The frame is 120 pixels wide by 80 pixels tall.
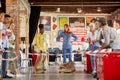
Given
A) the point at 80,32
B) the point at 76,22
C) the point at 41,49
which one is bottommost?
the point at 41,49

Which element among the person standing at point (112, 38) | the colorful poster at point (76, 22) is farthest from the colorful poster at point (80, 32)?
the person standing at point (112, 38)

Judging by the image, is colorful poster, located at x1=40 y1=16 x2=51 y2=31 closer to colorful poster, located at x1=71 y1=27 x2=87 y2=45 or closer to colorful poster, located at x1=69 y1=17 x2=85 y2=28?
colorful poster, located at x1=69 y1=17 x2=85 y2=28

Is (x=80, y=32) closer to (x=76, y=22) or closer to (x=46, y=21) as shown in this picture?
(x=76, y=22)

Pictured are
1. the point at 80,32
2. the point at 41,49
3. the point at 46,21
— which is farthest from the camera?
the point at 80,32

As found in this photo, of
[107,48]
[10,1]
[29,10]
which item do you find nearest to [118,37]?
[107,48]

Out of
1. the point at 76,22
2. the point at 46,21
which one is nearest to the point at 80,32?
the point at 76,22

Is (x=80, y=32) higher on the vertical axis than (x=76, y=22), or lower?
lower

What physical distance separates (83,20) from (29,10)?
6381 mm

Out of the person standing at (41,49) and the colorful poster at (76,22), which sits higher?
the colorful poster at (76,22)

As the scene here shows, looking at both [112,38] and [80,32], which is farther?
[80,32]

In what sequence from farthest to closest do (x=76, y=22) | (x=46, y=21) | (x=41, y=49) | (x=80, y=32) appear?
(x=80, y=32), (x=76, y=22), (x=46, y=21), (x=41, y=49)

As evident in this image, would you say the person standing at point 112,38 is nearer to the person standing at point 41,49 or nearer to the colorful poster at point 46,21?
the person standing at point 41,49

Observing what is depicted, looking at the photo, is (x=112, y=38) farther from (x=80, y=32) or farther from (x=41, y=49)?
(x=80, y=32)

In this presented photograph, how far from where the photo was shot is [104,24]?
748 centimetres
